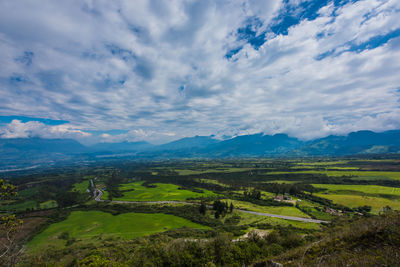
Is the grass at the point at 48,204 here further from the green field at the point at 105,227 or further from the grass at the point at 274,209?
the grass at the point at 274,209

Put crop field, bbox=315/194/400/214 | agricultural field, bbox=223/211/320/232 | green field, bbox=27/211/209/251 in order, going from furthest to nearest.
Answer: crop field, bbox=315/194/400/214 → green field, bbox=27/211/209/251 → agricultural field, bbox=223/211/320/232

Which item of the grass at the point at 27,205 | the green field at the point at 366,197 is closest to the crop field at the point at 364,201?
the green field at the point at 366,197

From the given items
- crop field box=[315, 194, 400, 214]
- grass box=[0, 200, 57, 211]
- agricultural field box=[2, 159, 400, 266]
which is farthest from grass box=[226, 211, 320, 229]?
grass box=[0, 200, 57, 211]

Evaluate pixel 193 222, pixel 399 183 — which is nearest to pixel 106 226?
pixel 193 222

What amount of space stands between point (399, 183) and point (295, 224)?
336 ft

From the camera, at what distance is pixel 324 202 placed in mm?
81188

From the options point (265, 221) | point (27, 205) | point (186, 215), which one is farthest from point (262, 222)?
point (27, 205)

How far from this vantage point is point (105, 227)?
64.6m

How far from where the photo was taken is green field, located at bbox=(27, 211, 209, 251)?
56.1m

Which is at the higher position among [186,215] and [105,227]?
[186,215]

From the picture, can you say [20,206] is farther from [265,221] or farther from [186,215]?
[265,221]

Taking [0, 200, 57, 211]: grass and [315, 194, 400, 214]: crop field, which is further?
[0, 200, 57, 211]: grass

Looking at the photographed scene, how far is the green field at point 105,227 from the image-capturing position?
56.1 m

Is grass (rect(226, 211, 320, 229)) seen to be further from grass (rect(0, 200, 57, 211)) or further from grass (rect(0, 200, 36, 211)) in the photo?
grass (rect(0, 200, 36, 211))
